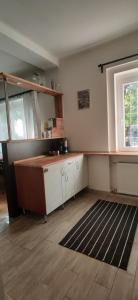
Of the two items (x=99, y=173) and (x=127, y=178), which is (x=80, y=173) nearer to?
(x=99, y=173)

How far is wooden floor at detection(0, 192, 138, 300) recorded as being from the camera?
1.26 meters

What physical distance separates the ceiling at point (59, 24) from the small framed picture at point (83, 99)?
2.36ft

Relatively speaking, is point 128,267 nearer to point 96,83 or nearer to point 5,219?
point 5,219

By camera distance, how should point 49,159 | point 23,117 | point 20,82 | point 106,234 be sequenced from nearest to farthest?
1. point 106,234
2. point 20,82
3. point 49,159
4. point 23,117

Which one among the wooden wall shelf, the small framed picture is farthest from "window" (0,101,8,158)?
the small framed picture

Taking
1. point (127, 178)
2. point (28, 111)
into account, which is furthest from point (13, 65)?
point (127, 178)

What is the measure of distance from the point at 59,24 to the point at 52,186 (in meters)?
2.18

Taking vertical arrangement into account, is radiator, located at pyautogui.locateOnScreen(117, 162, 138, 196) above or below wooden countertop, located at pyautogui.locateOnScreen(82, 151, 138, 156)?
below

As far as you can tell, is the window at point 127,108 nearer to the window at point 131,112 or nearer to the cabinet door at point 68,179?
the window at point 131,112

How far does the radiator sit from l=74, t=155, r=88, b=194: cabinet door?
23.8 inches

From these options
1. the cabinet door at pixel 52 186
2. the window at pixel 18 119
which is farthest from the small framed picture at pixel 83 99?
the window at pixel 18 119

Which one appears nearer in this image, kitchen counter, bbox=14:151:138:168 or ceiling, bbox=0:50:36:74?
kitchen counter, bbox=14:151:138:168

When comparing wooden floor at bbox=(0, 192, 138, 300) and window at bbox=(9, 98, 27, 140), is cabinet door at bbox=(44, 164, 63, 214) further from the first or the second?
window at bbox=(9, 98, 27, 140)

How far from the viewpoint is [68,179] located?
2674 mm
